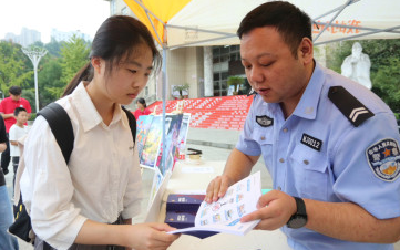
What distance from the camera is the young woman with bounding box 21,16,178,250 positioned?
854 mm

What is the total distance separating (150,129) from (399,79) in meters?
13.7

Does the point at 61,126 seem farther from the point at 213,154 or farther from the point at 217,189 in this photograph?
the point at 213,154

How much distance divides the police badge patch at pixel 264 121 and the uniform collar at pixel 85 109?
78 centimetres

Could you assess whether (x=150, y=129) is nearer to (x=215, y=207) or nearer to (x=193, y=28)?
(x=193, y=28)

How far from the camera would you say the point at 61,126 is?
2.90 feet

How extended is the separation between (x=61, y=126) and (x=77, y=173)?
175mm

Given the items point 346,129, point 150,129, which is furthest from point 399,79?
point 346,129

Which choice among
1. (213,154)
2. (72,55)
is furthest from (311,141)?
(72,55)

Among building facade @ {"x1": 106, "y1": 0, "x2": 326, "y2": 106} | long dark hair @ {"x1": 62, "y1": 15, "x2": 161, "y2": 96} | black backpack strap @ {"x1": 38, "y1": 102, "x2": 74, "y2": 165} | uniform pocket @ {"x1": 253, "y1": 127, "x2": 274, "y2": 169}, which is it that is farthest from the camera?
building facade @ {"x1": 106, "y1": 0, "x2": 326, "y2": 106}

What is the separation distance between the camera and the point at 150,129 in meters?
3.77

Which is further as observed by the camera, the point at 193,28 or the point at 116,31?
the point at 193,28

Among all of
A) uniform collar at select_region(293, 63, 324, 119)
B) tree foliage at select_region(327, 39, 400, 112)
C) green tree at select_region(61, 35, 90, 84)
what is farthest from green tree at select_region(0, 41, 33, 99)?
uniform collar at select_region(293, 63, 324, 119)

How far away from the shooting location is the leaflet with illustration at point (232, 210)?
759 millimetres

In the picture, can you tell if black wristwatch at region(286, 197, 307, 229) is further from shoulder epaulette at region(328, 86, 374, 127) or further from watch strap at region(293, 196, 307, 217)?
shoulder epaulette at region(328, 86, 374, 127)
